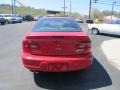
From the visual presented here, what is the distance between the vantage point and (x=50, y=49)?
263 inches

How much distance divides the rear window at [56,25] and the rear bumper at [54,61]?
98 cm

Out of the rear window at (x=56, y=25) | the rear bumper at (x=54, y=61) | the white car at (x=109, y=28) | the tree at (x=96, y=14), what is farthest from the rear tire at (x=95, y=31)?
the tree at (x=96, y=14)

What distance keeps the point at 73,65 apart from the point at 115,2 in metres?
76.7

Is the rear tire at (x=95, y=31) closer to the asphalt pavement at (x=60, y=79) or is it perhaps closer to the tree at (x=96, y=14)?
the asphalt pavement at (x=60, y=79)

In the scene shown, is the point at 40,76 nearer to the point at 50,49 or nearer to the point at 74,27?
the point at 50,49

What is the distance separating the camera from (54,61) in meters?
6.50

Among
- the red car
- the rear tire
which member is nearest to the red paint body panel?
the red car

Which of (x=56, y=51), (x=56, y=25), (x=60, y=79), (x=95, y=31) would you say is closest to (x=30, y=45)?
(x=56, y=51)

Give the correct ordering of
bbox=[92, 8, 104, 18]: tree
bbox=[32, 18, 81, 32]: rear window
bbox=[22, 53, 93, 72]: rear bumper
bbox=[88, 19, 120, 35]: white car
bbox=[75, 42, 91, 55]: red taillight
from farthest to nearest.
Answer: bbox=[92, 8, 104, 18]: tree < bbox=[88, 19, 120, 35]: white car < bbox=[32, 18, 81, 32]: rear window < bbox=[75, 42, 91, 55]: red taillight < bbox=[22, 53, 93, 72]: rear bumper

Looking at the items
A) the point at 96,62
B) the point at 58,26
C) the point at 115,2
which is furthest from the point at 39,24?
the point at 115,2

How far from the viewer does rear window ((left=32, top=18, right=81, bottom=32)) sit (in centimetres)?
745

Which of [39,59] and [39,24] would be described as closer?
[39,59]

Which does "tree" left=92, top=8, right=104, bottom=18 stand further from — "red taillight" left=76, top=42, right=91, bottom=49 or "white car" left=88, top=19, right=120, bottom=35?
"red taillight" left=76, top=42, right=91, bottom=49

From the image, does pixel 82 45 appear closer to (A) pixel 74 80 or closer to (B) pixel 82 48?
(B) pixel 82 48
